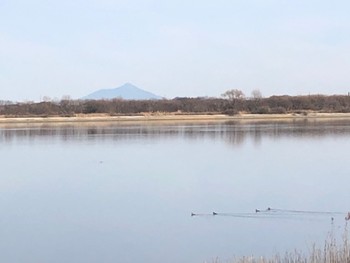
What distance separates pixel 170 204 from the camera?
8.23m

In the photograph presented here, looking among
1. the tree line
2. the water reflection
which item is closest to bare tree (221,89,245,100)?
the tree line

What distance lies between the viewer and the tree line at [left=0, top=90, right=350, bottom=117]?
4134cm

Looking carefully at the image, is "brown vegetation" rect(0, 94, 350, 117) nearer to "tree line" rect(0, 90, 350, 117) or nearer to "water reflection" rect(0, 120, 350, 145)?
"tree line" rect(0, 90, 350, 117)

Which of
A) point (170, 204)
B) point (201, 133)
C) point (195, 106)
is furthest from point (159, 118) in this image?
point (170, 204)

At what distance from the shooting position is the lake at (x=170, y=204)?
5898 millimetres

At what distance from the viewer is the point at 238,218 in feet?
23.5

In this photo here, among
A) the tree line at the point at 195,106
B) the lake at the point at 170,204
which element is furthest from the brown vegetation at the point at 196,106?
the lake at the point at 170,204

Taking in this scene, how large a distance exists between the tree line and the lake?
1034 inches

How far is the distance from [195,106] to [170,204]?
3524cm

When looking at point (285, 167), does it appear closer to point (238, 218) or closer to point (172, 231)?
point (238, 218)

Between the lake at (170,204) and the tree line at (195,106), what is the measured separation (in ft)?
86.2

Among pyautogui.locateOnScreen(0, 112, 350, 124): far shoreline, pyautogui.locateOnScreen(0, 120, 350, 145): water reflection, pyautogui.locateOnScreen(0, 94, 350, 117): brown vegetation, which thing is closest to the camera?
pyautogui.locateOnScreen(0, 120, 350, 145): water reflection

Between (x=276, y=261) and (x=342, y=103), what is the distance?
3932 cm

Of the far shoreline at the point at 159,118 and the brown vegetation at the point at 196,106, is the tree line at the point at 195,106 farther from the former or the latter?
the far shoreline at the point at 159,118
